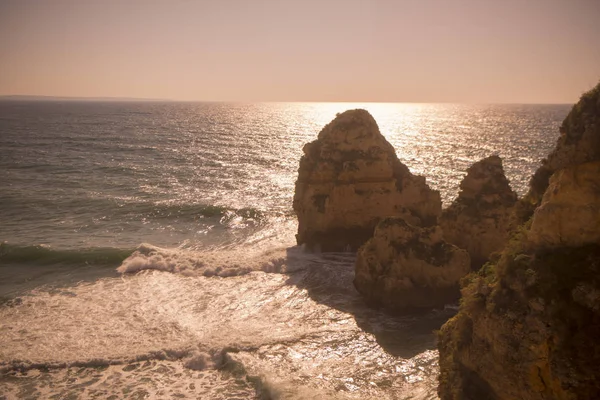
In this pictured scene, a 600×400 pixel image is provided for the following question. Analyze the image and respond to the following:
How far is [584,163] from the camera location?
27.6ft

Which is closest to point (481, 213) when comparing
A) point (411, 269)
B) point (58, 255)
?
point (411, 269)

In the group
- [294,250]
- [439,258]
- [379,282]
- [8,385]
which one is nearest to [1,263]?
[8,385]

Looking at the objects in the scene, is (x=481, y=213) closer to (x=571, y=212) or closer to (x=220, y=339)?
(x=571, y=212)

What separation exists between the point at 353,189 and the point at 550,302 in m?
16.2

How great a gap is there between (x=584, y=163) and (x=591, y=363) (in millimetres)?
3627

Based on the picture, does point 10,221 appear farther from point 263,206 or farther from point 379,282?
point 379,282

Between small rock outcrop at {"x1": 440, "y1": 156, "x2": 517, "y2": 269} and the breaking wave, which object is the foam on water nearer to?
the breaking wave

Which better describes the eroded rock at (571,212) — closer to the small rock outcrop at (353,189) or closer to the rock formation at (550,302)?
the rock formation at (550,302)

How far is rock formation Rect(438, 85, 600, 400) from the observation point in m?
7.48

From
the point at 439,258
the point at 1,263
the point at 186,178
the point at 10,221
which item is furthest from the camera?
the point at 186,178

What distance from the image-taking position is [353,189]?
23.8 meters

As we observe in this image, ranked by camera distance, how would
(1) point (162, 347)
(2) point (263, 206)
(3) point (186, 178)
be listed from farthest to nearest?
1. (3) point (186, 178)
2. (2) point (263, 206)
3. (1) point (162, 347)

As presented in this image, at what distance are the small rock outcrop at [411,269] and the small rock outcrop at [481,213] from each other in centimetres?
253

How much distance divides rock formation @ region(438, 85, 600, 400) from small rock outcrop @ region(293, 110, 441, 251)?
14.2 metres
